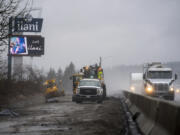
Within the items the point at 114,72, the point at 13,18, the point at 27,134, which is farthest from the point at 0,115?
the point at 114,72

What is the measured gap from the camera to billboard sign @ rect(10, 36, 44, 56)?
42.7 meters

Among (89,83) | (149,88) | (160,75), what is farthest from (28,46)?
(160,75)

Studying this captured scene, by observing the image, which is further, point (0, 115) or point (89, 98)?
point (89, 98)

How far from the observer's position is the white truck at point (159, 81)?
101 ft

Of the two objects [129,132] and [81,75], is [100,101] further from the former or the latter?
[129,132]

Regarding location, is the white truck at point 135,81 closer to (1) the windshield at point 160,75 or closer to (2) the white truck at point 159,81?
(2) the white truck at point 159,81

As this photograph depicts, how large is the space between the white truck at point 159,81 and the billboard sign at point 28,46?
15.4m

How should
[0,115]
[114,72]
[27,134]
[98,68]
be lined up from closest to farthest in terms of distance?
[27,134] → [0,115] → [98,68] → [114,72]

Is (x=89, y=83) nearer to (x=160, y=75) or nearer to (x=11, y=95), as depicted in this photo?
(x=11, y=95)

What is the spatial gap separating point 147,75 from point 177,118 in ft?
89.8

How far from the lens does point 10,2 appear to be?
1478 centimetres

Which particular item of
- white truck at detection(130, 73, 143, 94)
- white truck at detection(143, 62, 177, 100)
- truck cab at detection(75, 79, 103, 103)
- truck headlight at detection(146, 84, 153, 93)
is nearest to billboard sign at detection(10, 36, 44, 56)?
white truck at detection(143, 62, 177, 100)

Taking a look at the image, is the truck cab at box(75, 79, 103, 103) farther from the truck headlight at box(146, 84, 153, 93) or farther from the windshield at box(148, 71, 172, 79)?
the windshield at box(148, 71, 172, 79)

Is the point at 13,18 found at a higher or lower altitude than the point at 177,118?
higher
